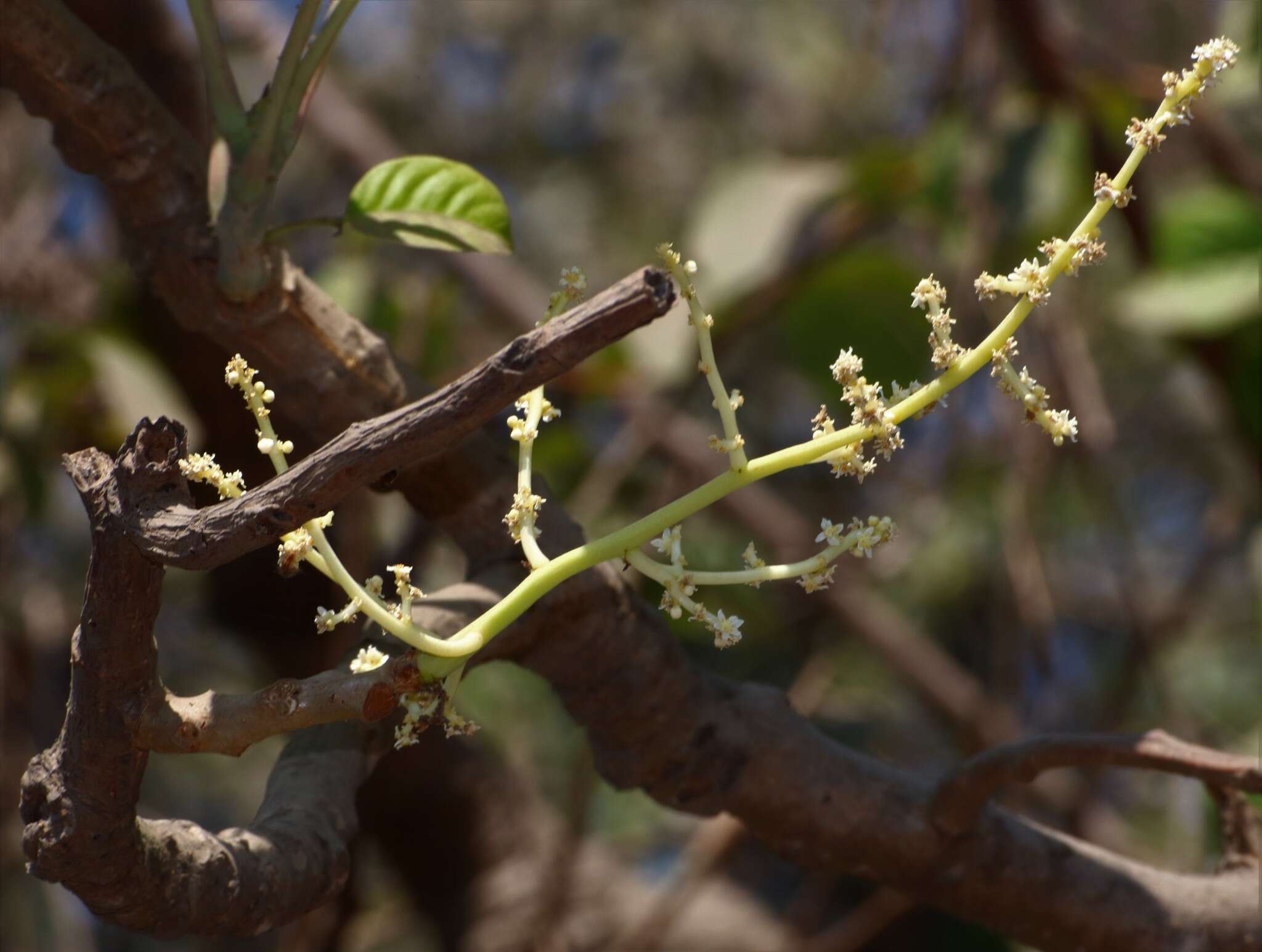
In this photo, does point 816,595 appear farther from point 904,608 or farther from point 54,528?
point 54,528

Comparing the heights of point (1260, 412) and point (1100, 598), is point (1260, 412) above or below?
above

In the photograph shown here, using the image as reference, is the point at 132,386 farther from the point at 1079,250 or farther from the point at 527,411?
the point at 1079,250

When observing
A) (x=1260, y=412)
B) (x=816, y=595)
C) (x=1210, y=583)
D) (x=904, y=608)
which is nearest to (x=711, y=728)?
(x=816, y=595)

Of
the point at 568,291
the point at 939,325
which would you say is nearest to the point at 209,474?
the point at 568,291

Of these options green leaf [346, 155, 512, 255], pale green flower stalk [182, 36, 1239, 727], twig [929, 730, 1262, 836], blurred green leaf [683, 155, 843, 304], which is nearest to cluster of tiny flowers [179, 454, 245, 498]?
pale green flower stalk [182, 36, 1239, 727]

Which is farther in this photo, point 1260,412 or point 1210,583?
point 1210,583

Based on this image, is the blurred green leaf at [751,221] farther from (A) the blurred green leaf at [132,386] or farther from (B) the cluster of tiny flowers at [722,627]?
(B) the cluster of tiny flowers at [722,627]
